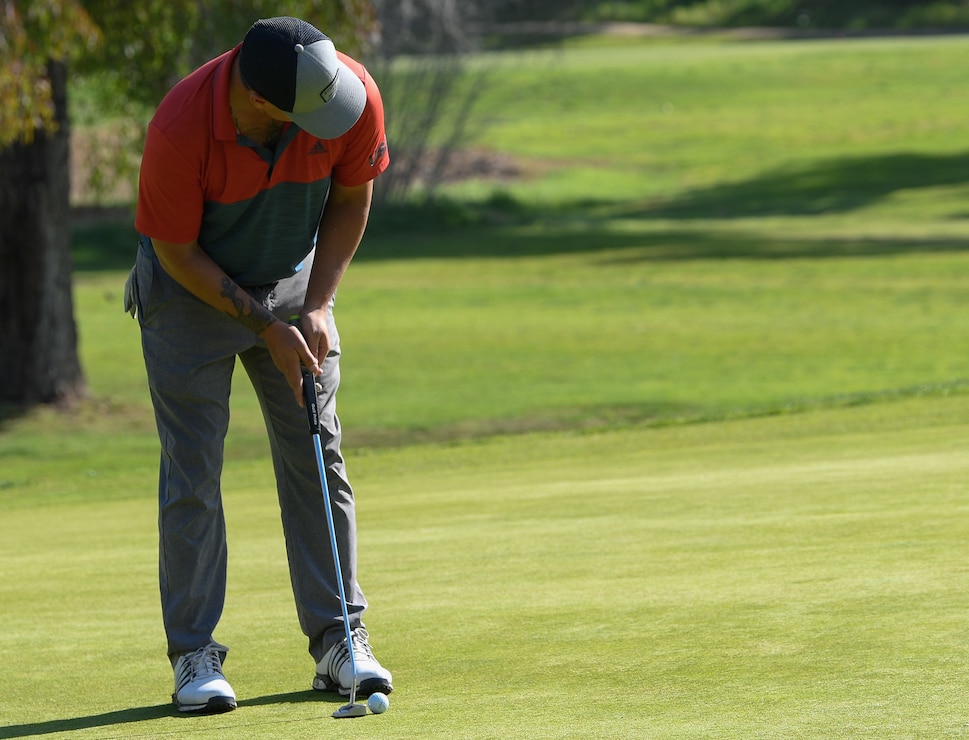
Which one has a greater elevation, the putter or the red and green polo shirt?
the red and green polo shirt

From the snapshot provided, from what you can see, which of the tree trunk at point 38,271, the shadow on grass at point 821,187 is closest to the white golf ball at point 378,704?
the tree trunk at point 38,271

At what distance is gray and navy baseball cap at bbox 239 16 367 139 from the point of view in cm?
378

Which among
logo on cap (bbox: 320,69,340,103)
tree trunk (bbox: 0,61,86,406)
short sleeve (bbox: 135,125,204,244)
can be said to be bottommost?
tree trunk (bbox: 0,61,86,406)

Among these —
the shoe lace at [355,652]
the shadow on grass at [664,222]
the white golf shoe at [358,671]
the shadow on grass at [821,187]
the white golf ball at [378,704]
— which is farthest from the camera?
the shadow on grass at [821,187]

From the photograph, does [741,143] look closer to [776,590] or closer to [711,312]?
[711,312]

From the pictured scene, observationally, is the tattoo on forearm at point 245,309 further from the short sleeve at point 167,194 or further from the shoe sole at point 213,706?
the shoe sole at point 213,706

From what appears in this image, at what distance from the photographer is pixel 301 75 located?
3770mm

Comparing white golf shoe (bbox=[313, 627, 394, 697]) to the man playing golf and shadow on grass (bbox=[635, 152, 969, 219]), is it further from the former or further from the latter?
shadow on grass (bbox=[635, 152, 969, 219])

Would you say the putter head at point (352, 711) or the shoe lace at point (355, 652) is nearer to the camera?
the putter head at point (352, 711)

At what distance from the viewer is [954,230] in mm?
28812

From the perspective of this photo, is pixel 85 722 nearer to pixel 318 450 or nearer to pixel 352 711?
pixel 352 711

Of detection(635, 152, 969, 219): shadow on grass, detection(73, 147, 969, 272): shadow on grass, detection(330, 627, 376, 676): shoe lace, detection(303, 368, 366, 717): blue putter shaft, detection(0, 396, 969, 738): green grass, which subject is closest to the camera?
detection(0, 396, 969, 738): green grass

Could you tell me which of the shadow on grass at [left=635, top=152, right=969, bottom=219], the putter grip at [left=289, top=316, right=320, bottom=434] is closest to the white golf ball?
the putter grip at [left=289, top=316, right=320, bottom=434]

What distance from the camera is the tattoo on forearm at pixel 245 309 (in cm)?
406
